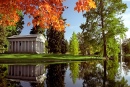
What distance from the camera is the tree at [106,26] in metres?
37.0

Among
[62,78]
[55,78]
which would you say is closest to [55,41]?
[62,78]

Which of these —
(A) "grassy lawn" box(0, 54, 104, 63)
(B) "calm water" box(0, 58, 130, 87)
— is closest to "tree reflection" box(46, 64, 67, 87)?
(B) "calm water" box(0, 58, 130, 87)

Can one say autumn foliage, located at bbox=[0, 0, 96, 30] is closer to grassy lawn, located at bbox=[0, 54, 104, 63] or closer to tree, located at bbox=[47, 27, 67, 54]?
grassy lawn, located at bbox=[0, 54, 104, 63]

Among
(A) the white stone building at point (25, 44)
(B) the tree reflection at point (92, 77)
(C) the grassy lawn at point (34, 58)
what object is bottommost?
(B) the tree reflection at point (92, 77)

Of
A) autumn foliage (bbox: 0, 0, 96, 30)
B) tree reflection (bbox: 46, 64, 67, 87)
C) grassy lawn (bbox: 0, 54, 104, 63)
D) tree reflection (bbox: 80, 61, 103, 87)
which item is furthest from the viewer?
grassy lawn (bbox: 0, 54, 104, 63)

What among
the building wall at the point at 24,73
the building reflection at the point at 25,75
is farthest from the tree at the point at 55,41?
the building reflection at the point at 25,75

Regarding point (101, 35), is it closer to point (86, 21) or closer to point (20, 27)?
point (86, 21)

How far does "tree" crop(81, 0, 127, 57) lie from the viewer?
3700cm

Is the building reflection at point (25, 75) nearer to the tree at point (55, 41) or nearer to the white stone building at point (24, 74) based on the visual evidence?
the white stone building at point (24, 74)

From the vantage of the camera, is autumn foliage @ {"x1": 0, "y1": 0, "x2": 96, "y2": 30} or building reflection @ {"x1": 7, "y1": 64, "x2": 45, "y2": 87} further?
building reflection @ {"x1": 7, "y1": 64, "x2": 45, "y2": 87}

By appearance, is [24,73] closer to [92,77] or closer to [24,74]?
[24,74]

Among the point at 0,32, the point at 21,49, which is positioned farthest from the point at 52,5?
the point at 21,49

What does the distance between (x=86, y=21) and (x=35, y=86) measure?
97.9 ft

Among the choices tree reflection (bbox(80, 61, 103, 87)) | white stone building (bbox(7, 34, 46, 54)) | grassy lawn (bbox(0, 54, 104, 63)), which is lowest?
tree reflection (bbox(80, 61, 103, 87))
